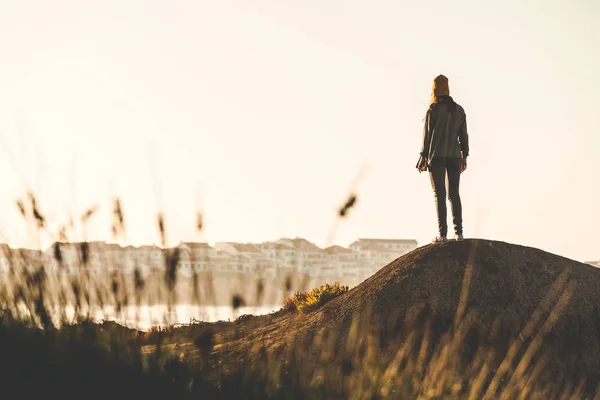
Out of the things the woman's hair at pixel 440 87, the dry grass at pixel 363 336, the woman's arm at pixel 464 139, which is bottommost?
the dry grass at pixel 363 336

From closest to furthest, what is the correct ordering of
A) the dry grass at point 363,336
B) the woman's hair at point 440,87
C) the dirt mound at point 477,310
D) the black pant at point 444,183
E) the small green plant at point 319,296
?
the dry grass at point 363,336 → the dirt mound at point 477,310 → the black pant at point 444,183 → the woman's hair at point 440,87 → the small green plant at point 319,296

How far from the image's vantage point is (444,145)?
Result: 1188 cm

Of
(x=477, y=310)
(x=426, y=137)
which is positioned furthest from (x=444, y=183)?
(x=477, y=310)

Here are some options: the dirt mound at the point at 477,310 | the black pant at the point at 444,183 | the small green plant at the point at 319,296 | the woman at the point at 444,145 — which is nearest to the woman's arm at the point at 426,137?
the woman at the point at 444,145

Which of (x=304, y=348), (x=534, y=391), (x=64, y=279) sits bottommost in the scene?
(x=534, y=391)

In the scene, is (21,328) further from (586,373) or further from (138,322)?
(586,373)

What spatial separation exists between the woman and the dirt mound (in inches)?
32.6

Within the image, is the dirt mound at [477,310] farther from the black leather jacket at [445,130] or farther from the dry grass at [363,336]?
the black leather jacket at [445,130]

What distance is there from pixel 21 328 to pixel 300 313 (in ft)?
21.9

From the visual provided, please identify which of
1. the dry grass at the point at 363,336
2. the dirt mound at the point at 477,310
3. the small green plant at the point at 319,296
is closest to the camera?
the dry grass at the point at 363,336

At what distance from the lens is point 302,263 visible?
6285mm

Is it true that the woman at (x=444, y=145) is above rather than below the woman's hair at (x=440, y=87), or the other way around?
below

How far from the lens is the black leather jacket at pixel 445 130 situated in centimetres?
Answer: 1188

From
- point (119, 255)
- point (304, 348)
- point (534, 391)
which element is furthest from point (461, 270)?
point (119, 255)
